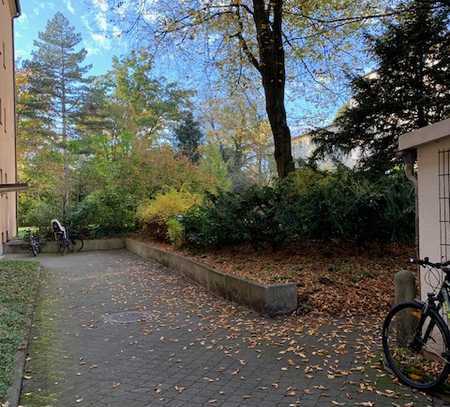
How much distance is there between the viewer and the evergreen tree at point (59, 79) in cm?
3641

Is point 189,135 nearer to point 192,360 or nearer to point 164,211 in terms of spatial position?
point 164,211

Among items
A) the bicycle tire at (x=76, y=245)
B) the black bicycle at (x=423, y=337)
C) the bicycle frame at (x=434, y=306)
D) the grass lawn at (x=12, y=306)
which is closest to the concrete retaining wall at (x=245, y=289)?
the black bicycle at (x=423, y=337)

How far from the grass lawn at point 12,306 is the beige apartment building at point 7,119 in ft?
19.4

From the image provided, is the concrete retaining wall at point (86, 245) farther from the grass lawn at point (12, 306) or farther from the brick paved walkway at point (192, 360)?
the brick paved walkway at point (192, 360)

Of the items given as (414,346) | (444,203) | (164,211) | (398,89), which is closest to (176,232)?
(164,211)

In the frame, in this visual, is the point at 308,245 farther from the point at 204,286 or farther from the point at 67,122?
the point at 67,122

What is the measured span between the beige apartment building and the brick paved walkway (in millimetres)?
10257

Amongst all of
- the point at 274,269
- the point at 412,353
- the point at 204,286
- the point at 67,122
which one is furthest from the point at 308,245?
the point at 67,122

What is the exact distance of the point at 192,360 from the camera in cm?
470

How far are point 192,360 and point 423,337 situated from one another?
2282 millimetres

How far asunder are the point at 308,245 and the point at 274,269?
1621mm

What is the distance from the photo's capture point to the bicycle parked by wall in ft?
53.1

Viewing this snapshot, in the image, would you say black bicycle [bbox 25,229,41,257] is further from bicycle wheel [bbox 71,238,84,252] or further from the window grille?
the window grille

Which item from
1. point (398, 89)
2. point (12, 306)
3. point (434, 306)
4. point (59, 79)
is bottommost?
point (12, 306)
